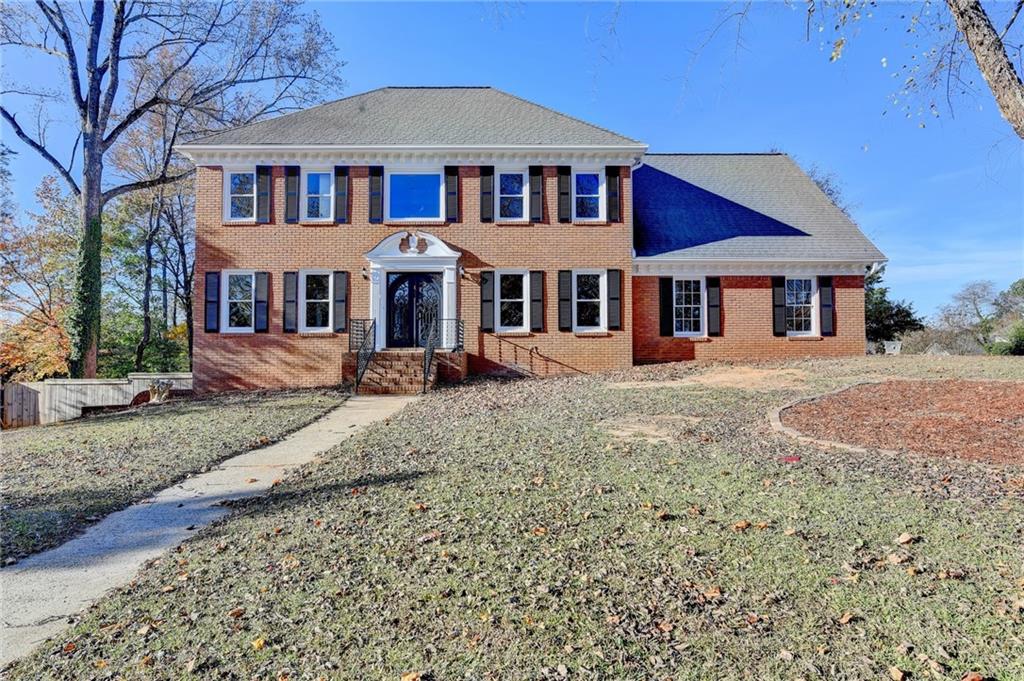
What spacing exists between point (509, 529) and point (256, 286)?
503 inches

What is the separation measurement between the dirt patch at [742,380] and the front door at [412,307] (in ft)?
18.8

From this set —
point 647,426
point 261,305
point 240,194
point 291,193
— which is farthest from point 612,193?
point 240,194

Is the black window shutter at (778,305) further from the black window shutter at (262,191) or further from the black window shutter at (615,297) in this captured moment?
the black window shutter at (262,191)

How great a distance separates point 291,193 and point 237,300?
3249mm

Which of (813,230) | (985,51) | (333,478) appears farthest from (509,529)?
(813,230)

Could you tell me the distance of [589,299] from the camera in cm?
1463

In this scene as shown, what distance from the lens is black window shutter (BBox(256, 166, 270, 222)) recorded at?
1430 centimetres

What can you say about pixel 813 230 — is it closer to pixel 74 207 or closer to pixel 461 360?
pixel 461 360

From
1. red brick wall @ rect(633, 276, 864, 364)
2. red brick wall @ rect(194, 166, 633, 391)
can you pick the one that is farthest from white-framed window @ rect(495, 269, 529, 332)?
red brick wall @ rect(633, 276, 864, 364)

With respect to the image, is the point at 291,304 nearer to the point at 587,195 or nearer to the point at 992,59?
the point at 587,195

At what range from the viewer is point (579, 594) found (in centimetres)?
296

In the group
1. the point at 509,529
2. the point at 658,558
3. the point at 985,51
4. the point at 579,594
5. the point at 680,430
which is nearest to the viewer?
the point at 579,594

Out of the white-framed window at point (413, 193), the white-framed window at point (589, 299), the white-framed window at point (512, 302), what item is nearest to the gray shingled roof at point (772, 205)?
the white-framed window at point (589, 299)

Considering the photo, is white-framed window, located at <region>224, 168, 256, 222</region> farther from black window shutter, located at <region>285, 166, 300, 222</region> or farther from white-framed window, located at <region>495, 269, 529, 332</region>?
white-framed window, located at <region>495, 269, 529, 332</region>
